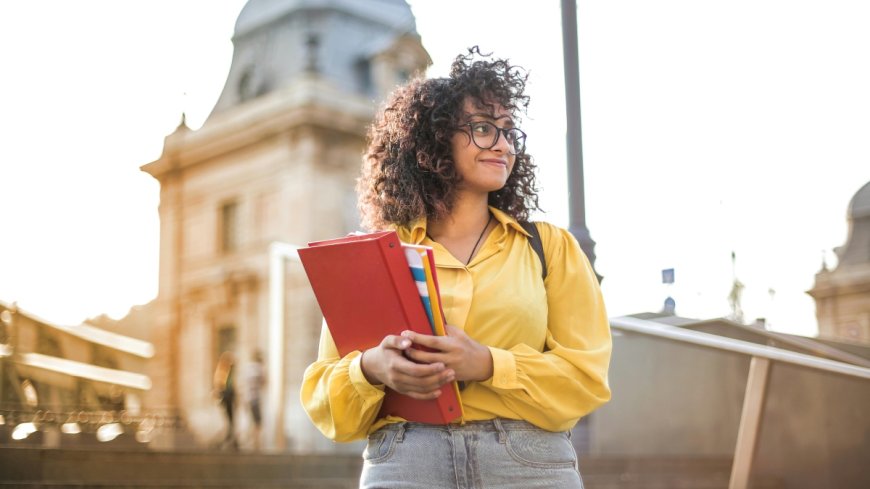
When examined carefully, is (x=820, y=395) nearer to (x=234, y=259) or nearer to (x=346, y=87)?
(x=234, y=259)

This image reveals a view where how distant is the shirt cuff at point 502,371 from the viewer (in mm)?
2191

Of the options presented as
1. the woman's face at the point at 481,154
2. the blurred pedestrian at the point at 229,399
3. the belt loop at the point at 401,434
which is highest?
the woman's face at the point at 481,154

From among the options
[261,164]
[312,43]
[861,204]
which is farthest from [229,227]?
[861,204]

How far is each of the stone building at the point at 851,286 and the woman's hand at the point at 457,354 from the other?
232 centimetres

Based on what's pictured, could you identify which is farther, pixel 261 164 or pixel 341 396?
pixel 261 164

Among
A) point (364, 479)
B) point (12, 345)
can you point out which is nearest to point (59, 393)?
point (12, 345)

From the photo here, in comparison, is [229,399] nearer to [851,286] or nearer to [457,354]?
[851,286]

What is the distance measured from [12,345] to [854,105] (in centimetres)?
611

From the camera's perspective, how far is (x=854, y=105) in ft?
14.4

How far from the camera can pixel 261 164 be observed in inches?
789

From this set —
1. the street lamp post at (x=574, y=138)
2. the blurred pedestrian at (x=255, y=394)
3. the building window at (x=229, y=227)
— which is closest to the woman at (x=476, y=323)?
the street lamp post at (x=574, y=138)

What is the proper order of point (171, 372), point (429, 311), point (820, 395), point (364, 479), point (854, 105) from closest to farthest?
1. point (429, 311)
2. point (364, 479)
3. point (820, 395)
4. point (854, 105)
5. point (171, 372)

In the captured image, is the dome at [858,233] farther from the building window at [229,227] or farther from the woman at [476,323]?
the building window at [229,227]

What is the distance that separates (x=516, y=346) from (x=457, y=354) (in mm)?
176
